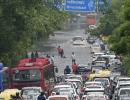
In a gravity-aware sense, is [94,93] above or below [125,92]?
below

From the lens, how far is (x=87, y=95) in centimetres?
3528

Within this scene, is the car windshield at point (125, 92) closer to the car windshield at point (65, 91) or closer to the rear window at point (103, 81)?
the car windshield at point (65, 91)

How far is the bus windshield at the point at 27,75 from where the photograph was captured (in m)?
41.8

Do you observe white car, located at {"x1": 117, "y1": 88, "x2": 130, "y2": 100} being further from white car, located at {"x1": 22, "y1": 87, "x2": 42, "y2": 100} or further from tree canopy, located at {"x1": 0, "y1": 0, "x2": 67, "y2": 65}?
tree canopy, located at {"x1": 0, "y1": 0, "x2": 67, "y2": 65}

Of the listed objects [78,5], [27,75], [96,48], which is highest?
[78,5]

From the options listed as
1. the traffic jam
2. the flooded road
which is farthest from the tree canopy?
the flooded road

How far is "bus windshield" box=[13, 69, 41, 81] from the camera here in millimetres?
41750

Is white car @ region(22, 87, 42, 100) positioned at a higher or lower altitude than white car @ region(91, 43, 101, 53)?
higher

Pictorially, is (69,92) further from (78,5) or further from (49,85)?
(78,5)

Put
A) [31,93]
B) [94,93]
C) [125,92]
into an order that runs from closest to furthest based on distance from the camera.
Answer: [125,92] < [94,93] < [31,93]

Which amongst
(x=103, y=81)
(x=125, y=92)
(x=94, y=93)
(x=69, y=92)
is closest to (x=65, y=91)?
(x=69, y=92)

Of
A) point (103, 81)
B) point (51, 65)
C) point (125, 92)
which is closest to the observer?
point (125, 92)

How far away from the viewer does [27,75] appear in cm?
4178

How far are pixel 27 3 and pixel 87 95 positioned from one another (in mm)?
15781
